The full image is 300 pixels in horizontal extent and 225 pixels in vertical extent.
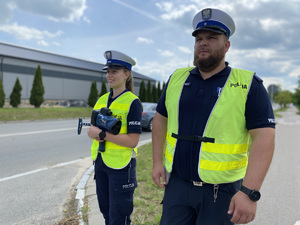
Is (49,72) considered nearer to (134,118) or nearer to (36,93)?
(36,93)

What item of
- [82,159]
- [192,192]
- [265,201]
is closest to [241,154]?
[192,192]

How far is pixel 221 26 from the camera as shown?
1689 millimetres

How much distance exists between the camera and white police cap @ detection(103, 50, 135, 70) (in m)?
2.54

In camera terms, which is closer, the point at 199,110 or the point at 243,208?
the point at 243,208

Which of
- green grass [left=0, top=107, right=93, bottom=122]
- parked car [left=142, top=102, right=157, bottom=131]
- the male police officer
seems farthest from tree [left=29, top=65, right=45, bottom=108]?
the male police officer

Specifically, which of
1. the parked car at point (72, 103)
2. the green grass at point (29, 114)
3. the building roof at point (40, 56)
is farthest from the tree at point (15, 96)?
the parked car at point (72, 103)

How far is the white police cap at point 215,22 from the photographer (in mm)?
1684

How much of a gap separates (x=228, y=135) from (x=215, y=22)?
30.4 inches

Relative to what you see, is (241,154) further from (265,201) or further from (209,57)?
(265,201)

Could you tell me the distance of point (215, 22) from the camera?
1.68 metres

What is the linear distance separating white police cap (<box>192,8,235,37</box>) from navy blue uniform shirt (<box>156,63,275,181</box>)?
264 millimetres

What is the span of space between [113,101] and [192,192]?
1242 millimetres

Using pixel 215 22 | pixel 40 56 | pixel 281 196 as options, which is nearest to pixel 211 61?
pixel 215 22

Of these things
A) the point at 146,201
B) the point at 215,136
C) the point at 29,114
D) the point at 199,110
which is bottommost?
the point at 146,201
